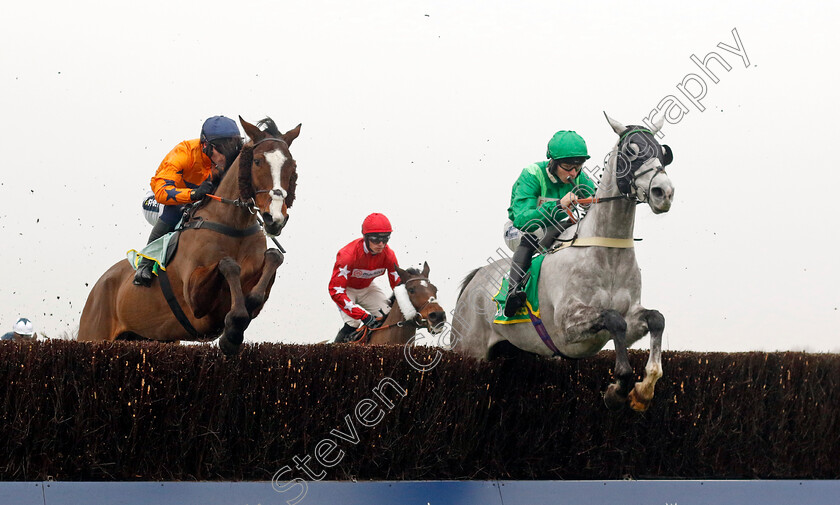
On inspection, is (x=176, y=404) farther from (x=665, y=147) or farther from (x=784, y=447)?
(x=784, y=447)

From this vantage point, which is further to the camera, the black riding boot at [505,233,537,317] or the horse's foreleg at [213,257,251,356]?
the black riding boot at [505,233,537,317]

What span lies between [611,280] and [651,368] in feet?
2.29

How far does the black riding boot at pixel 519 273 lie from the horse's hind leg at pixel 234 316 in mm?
1751

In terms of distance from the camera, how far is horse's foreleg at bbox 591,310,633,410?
536 cm

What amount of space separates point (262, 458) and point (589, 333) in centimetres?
207

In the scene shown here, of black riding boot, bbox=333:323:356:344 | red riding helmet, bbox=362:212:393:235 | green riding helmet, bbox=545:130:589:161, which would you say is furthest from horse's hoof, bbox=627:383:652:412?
black riding boot, bbox=333:323:356:344

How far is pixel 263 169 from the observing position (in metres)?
5.82

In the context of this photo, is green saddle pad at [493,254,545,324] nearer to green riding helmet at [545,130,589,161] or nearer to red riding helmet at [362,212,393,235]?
green riding helmet at [545,130,589,161]

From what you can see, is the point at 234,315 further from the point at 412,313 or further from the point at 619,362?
the point at 412,313


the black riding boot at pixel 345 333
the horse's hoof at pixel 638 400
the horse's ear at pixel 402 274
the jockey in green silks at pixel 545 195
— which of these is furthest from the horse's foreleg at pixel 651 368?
the black riding boot at pixel 345 333

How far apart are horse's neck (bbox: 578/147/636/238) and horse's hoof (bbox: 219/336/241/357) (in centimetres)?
222

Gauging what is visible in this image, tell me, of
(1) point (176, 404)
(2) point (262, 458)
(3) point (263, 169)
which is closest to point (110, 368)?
(1) point (176, 404)

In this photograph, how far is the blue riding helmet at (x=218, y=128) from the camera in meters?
6.54

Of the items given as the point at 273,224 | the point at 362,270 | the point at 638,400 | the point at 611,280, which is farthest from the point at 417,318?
the point at 638,400
